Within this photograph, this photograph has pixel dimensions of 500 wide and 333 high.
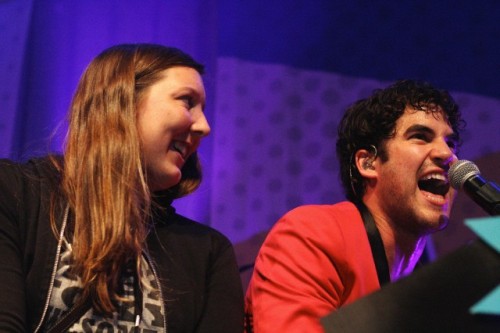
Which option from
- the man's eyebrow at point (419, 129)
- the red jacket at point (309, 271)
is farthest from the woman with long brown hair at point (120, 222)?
the man's eyebrow at point (419, 129)

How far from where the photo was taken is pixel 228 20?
3.04 meters

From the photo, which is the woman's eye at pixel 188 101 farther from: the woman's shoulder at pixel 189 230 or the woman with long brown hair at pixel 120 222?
the woman's shoulder at pixel 189 230

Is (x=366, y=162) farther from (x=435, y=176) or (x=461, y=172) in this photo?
(x=461, y=172)

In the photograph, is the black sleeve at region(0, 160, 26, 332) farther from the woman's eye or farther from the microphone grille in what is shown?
the microphone grille

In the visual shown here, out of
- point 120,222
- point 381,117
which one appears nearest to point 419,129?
point 381,117

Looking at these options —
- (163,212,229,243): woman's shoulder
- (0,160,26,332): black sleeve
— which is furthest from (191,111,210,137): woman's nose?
(0,160,26,332): black sleeve

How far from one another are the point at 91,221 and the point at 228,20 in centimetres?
191

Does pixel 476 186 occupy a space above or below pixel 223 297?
above

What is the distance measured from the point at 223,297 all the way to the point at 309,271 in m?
0.22

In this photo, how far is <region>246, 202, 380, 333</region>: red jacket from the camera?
1330 millimetres

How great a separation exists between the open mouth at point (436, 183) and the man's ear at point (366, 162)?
0.16m

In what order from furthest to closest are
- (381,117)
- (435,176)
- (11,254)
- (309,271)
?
1. (381,117)
2. (435,176)
3. (309,271)
4. (11,254)

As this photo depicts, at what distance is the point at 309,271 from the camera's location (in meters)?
1.41

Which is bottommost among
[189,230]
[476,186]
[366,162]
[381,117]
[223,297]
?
[223,297]
